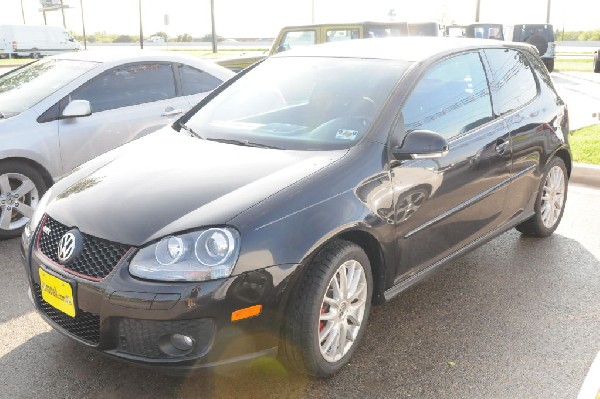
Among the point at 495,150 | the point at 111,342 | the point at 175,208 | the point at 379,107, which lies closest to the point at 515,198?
the point at 495,150

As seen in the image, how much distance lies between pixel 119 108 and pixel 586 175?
512 cm

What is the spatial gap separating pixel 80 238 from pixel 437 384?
1822 millimetres

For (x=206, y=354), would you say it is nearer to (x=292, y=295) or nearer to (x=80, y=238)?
(x=292, y=295)

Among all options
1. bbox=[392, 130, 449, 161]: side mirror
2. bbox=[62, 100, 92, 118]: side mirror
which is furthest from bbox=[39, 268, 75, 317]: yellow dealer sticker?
bbox=[62, 100, 92, 118]: side mirror

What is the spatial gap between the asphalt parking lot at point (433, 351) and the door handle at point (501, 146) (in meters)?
0.92

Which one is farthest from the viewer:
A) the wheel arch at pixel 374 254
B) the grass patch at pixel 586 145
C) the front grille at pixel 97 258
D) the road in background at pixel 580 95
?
the road in background at pixel 580 95

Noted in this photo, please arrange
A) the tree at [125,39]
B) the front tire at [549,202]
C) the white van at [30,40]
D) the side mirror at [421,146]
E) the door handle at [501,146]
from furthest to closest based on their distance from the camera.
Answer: the tree at [125,39], the white van at [30,40], the front tire at [549,202], the door handle at [501,146], the side mirror at [421,146]

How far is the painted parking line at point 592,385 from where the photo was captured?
274cm

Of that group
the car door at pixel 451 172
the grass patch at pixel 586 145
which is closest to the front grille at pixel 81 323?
the car door at pixel 451 172

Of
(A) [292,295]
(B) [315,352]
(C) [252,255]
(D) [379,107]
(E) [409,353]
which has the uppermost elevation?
(D) [379,107]

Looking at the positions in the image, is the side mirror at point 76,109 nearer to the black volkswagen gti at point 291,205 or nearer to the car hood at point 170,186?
the black volkswagen gti at point 291,205

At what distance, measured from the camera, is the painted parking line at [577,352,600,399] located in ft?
8.98

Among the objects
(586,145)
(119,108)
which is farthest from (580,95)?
(119,108)

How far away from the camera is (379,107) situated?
3.49 meters
